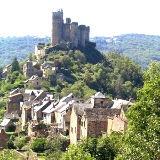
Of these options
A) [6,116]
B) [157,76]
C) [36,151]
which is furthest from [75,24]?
[157,76]

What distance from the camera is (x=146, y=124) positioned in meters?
23.6

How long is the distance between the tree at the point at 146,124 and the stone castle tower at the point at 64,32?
377 feet

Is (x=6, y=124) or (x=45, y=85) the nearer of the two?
(x=6, y=124)

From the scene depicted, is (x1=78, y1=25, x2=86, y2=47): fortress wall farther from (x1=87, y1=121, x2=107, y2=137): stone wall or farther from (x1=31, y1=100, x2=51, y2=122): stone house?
(x1=87, y1=121, x2=107, y2=137): stone wall

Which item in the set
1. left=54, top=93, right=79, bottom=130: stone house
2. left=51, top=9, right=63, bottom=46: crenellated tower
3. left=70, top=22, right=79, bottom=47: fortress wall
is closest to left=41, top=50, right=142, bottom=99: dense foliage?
left=70, top=22, right=79, bottom=47: fortress wall

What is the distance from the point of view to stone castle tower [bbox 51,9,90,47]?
139625 mm

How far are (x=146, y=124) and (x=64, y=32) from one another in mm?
119342

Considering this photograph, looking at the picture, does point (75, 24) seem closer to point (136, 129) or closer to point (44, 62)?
point (44, 62)

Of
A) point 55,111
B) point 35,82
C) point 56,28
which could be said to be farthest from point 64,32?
point 55,111

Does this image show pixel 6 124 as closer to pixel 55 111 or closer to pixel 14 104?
pixel 55 111

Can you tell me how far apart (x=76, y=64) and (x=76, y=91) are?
25.4 metres

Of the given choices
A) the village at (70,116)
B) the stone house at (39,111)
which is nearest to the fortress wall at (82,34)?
the village at (70,116)

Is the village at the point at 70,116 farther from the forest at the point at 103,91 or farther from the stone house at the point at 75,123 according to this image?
the forest at the point at 103,91

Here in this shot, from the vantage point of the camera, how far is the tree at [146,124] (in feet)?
73.1
